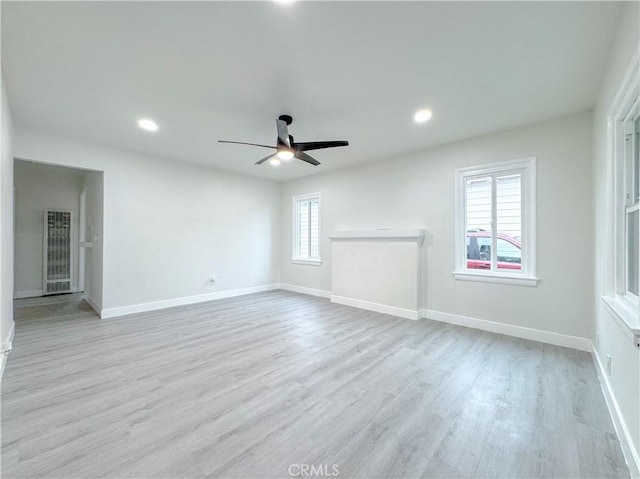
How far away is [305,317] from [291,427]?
250 centimetres

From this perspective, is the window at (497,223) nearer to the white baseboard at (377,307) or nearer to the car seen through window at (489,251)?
the car seen through window at (489,251)

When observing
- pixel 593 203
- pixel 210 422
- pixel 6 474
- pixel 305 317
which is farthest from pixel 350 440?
pixel 593 203

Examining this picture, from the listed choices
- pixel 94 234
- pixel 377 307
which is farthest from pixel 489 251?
pixel 94 234

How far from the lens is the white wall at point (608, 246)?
59.9 inches

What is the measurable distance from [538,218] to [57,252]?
30.0ft

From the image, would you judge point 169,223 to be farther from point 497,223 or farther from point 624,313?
point 624,313

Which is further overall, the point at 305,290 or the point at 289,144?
the point at 305,290

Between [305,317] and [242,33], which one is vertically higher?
[242,33]

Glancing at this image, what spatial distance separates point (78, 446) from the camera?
160 centimetres

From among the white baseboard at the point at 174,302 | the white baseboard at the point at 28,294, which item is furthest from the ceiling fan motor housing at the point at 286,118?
the white baseboard at the point at 28,294

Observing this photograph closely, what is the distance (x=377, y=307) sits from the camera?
466 centimetres

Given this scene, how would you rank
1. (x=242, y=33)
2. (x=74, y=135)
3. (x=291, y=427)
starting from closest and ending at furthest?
1. (x=291, y=427)
2. (x=242, y=33)
3. (x=74, y=135)

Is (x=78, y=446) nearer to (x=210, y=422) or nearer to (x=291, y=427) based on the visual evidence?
(x=210, y=422)

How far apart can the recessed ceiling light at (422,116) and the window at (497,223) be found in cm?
110
